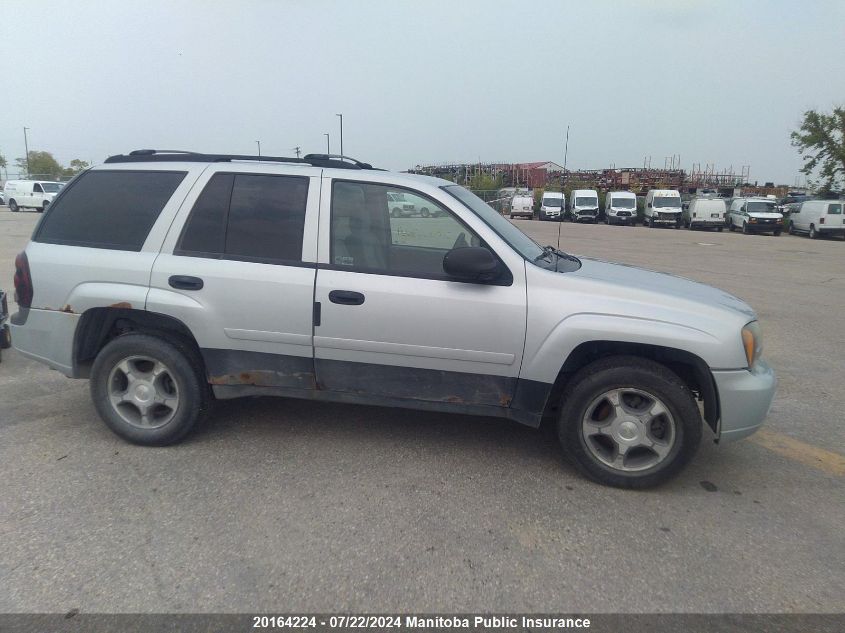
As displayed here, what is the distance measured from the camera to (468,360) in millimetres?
3619

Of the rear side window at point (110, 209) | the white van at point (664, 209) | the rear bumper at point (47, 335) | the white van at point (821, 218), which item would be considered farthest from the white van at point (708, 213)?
the rear bumper at point (47, 335)

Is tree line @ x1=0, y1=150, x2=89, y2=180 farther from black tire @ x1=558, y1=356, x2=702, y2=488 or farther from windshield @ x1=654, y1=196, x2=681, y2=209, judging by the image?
black tire @ x1=558, y1=356, x2=702, y2=488

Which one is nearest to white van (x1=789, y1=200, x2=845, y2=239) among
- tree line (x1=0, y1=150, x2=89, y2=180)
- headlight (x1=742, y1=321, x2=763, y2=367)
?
headlight (x1=742, y1=321, x2=763, y2=367)

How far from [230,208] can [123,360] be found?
1.19 m

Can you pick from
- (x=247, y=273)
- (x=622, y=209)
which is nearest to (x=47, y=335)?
(x=247, y=273)

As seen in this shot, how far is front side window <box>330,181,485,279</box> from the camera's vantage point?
3.72m

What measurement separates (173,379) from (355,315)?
129 centimetres

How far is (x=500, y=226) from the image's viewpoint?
416cm

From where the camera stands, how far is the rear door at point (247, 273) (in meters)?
3.73

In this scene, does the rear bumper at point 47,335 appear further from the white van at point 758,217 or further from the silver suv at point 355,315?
the white van at point 758,217

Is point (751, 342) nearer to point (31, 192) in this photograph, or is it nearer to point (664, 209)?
point (664, 209)

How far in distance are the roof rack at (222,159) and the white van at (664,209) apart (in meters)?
35.7

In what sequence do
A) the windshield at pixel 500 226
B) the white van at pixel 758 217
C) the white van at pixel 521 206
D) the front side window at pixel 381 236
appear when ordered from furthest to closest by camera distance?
the white van at pixel 521 206 < the white van at pixel 758 217 < the windshield at pixel 500 226 < the front side window at pixel 381 236

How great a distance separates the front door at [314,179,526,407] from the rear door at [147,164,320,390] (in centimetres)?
13
